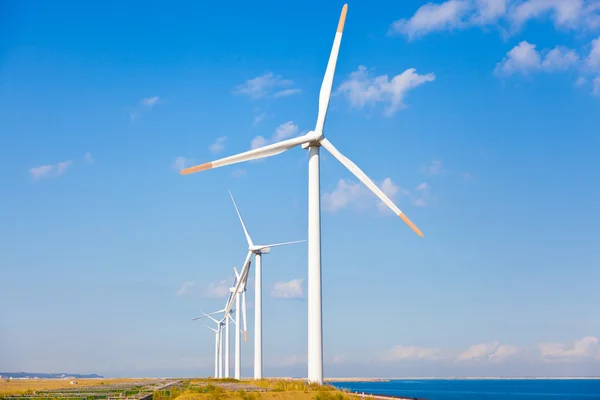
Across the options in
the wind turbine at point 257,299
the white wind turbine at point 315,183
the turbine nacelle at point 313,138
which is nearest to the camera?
A: the white wind turbine at point 315,183

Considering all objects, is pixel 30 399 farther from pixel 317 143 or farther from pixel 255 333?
pixel 255 333

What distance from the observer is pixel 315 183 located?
48.0 m

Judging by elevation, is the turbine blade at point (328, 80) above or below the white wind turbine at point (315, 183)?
above

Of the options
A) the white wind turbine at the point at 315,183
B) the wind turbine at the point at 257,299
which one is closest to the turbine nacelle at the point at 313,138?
the white wind turbine at the point at 315,183

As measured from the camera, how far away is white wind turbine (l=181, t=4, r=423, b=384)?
45.3m

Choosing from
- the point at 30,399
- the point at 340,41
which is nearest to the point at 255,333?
the point at 30,399

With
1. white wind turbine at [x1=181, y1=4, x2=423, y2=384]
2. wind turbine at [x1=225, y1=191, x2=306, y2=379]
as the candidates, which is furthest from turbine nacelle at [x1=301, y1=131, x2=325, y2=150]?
wind turbine at [x1=225, y1=191, x2=306, y2=379]

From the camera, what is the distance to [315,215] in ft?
154

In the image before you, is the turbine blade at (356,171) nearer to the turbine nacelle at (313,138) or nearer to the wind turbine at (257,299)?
the turbine nacelle at (313,138)

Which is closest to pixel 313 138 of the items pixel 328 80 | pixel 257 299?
pixel 328 80

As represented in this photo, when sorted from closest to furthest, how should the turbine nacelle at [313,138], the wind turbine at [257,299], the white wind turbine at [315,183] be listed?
the white wind turbine at [315,183]
the turbine nacelle at [313,138]
the wind turbine at [257,299]

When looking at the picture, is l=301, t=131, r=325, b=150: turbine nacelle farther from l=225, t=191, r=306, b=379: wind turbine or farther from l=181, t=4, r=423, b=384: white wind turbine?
l=225, t=191, r=306, b=379: wind turbine

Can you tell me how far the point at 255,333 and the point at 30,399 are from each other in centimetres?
3851

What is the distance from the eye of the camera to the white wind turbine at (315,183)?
45.3 meters
